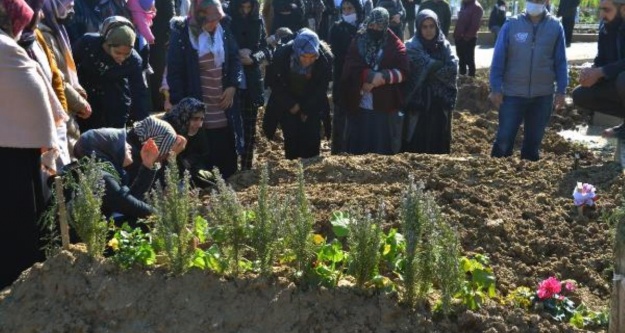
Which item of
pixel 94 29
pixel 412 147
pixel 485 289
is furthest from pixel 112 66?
pixel 485 289

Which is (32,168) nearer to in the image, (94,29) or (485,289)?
(485,289)

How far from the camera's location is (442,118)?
951 centimetres

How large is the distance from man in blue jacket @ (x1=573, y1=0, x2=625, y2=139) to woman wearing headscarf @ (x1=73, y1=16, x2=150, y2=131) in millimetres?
3651

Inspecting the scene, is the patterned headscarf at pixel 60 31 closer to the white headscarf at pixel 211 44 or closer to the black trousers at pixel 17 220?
the white headscarf at pixel 211 44

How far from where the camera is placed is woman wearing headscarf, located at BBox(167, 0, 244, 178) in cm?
Answer: 789

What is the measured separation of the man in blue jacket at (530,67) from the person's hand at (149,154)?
139 inches

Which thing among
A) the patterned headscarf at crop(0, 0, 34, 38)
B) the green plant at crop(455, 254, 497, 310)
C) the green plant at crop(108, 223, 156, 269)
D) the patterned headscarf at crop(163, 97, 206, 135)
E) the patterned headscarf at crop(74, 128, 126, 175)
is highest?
the patterned headscarf at crop(0, 0, 34, 38)

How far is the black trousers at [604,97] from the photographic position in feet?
27.5

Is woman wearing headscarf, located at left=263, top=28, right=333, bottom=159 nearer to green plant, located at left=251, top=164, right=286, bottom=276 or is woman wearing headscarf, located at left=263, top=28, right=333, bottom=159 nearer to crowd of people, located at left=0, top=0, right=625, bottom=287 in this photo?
crowd of people, located at left=0, top=0, right=625, bottom=287

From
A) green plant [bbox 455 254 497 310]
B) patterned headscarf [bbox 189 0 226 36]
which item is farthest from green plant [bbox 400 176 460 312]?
patterned headscarf [bbox 189 0 226 36]

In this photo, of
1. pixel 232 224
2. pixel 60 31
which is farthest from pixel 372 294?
pixel 60 31

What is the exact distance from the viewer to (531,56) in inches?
330

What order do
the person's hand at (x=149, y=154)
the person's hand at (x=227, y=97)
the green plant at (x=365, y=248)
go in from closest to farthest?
1. the green plant at (x=365, y=248)
2. the person's hand at (x=149, y=154)
3. the person's hand at (x=227, y=97)

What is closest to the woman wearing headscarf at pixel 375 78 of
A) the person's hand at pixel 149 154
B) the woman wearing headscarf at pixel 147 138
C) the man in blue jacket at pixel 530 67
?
the man in blue jacket at pixel 530 67
